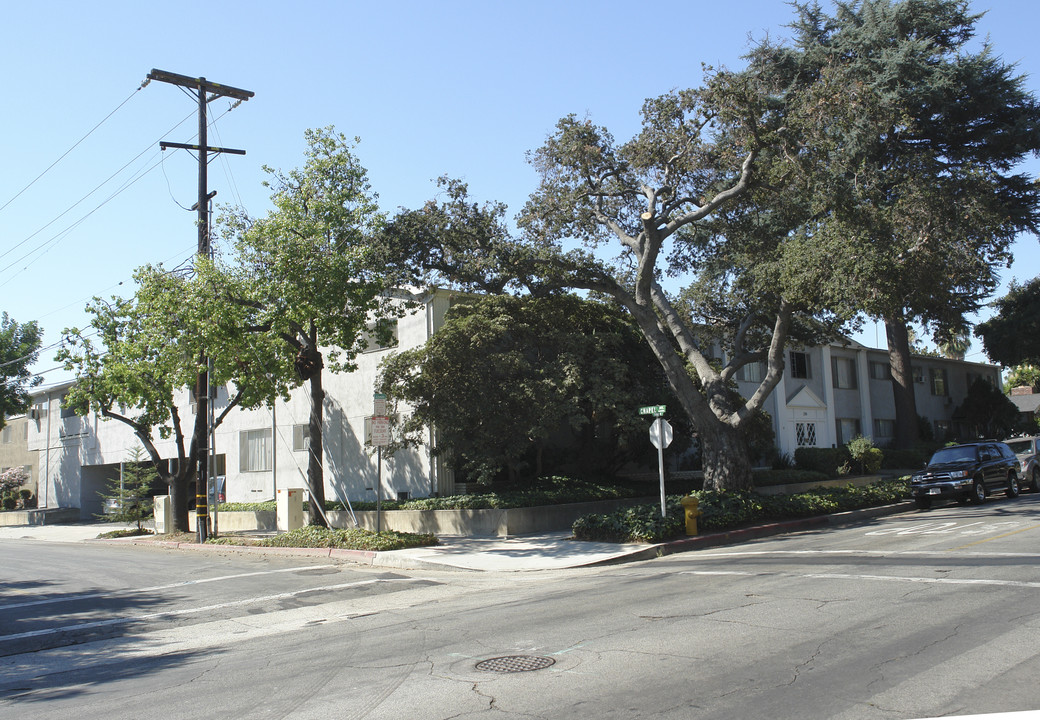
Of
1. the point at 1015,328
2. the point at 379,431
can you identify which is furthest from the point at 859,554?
the point at 1015,328

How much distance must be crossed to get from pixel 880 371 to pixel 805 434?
9518 millimetres

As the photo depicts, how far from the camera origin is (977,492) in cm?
2239

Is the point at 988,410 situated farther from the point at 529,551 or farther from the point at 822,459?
Result: the point at 529,551

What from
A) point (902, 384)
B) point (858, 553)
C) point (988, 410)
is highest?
point (902, 384)

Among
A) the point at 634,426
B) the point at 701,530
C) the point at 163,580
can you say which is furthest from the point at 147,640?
the point at 634,426

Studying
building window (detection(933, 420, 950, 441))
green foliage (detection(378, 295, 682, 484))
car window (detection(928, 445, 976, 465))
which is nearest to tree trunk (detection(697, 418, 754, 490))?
green foliage (detection(378, 295, 682, 484))

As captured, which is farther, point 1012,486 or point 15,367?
point 15,367

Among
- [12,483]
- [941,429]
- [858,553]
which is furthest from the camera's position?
[941,429]

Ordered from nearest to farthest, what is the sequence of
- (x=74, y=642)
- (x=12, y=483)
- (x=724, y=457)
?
(x=74, y=642) < (x=724, y=457) < (x=12, y=483)

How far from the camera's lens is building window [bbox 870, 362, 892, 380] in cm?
4184

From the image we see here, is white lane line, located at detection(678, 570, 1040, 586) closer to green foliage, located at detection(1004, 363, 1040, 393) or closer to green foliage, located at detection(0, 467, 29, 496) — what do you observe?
green foliage, located at detection(0, 467, 29, 496)

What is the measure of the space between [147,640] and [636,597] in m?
6.21

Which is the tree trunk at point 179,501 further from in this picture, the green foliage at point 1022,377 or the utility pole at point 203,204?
the green foliage at point 1022,377

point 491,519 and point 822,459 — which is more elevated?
point 822,459
